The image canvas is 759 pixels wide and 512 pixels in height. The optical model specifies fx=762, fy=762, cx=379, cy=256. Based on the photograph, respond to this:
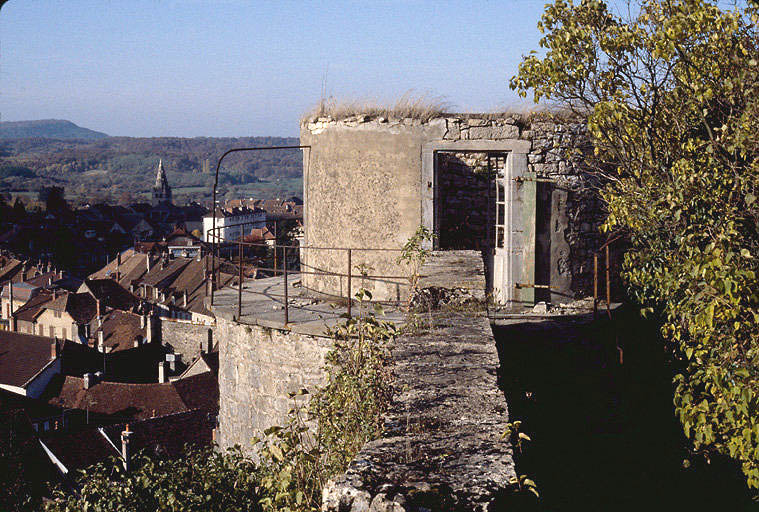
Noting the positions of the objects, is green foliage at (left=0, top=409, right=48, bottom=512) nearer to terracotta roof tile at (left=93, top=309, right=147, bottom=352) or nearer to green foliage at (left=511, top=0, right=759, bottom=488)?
green foliage at (left=511, top=0, right=759, bottom=488)

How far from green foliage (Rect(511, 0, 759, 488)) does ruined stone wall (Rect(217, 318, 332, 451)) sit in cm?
410

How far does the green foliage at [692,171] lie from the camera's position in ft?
17.6

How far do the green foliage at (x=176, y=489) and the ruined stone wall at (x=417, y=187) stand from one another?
3.44m

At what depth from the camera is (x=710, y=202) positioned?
6449 millimetres

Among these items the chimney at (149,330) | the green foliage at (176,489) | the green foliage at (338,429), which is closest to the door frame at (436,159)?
the green foliage at (176,489)

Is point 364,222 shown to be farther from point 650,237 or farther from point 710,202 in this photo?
point 710,202

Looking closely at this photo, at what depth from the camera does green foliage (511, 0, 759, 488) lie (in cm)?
536

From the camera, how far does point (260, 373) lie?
1016 centimetres

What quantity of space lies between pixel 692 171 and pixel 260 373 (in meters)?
6.00

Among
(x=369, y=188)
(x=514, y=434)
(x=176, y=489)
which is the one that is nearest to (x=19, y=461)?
(x=176, y=489)

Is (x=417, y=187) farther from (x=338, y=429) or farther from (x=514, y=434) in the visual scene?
(x=514, y=434)

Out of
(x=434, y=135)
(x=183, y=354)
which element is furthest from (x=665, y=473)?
(x=183, y=354)

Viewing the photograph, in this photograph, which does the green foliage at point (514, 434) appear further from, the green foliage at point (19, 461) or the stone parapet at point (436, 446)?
the green foliage at point (19, 461)

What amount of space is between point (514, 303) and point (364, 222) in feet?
7.98
